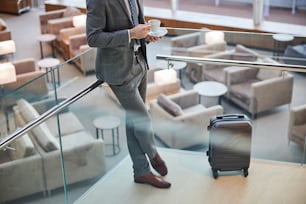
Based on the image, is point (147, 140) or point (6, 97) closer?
point (147, 140)

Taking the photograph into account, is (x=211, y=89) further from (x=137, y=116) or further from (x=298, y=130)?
(x=137, y=116)

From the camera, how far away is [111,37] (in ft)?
9.78

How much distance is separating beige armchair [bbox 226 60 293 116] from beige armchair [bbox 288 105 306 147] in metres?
0.87

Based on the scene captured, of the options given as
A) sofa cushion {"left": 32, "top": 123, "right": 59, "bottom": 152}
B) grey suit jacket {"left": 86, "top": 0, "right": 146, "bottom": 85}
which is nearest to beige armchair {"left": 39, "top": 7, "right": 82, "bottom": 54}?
sofa cushion {"left": 32, "top": 123, "right": 59, "bottom": 152}

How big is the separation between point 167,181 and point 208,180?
291 mm

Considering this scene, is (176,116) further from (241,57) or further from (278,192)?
(278,192)

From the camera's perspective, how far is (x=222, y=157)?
368cm

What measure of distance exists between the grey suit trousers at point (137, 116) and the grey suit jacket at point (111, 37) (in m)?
0.07

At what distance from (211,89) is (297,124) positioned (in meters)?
1.80

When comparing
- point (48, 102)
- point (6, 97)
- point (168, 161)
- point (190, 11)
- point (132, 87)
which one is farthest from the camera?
point (190, 11)

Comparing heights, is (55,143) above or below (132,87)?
below

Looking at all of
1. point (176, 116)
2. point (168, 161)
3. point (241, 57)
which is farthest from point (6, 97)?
point (168, 161)

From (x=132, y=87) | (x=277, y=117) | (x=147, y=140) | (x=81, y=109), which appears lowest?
(x=277, y=117)

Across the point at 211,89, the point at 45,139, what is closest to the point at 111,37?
the point at 45,139
